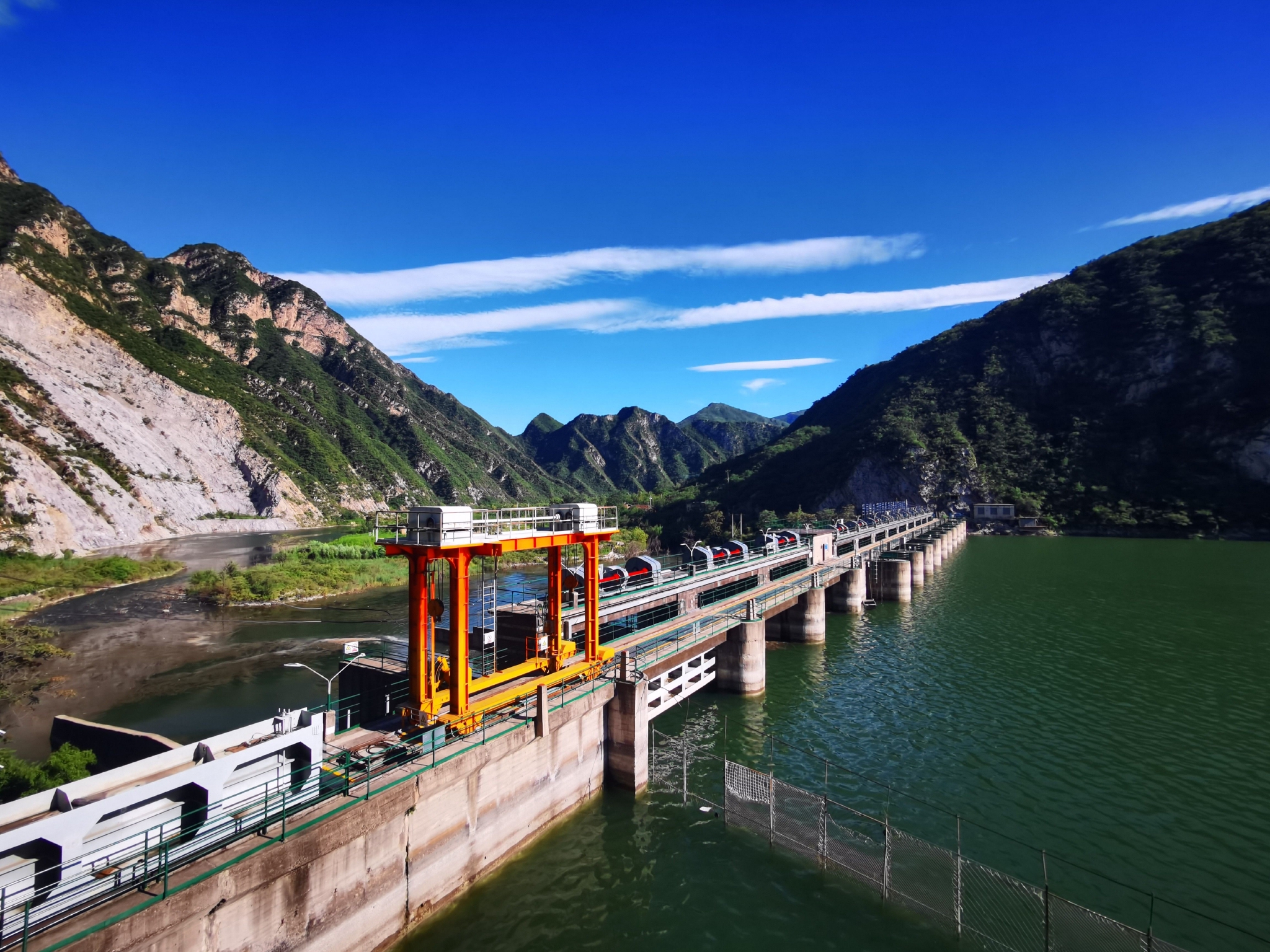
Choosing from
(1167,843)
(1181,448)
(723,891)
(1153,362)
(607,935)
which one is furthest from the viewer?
(1153,362)

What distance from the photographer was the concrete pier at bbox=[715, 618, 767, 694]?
117 feet

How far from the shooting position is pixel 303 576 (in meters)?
80.0

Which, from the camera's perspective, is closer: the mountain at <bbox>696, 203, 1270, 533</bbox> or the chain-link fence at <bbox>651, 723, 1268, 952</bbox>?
the chain-link fence at <bbox>651, 723, 1268, 952</bbox>

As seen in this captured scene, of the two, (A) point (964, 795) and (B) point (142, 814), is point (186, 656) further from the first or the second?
(A) point (964, 795)

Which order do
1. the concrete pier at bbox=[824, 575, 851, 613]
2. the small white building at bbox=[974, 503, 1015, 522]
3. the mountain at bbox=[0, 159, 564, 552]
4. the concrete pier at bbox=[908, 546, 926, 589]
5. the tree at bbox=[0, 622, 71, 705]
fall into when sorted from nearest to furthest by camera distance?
the tree at bbox=[0, 622, 71, 705], the concrete pier at bbox=[824, 575, 851, 613], the concrete pier at bbox=[908, 546, 926, 589], the mountain at bbox=[0, 159, 564, 552], the small white building at bbox=[974, 503, 1015, 522]

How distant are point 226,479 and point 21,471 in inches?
2892

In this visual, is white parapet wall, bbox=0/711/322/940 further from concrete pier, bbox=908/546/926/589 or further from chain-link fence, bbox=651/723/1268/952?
concrete pier, bbox=908/546/926/589

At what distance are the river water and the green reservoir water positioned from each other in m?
0.09

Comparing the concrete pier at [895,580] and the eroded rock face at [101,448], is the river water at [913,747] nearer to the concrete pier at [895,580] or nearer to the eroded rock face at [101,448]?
the concrete pier at [895,580]

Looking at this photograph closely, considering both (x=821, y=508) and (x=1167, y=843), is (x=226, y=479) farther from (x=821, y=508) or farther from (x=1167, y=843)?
(x=1167, y=843)

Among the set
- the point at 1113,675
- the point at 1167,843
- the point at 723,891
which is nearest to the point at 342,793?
the point at 723,891

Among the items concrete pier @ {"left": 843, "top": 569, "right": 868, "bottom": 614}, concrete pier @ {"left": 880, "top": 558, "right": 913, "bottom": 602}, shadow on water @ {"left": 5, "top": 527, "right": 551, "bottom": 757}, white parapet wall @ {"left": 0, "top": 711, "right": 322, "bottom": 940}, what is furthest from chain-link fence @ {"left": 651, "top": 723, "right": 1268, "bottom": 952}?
concrete pier @ {"left": 880, "top": 558, "right": 913, "bottom": 602}

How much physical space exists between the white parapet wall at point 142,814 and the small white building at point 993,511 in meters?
167

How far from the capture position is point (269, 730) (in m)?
16.9
